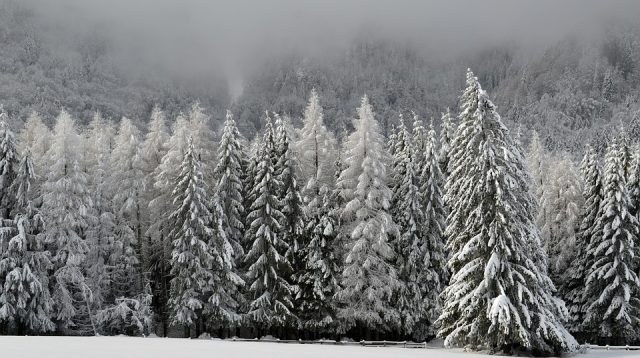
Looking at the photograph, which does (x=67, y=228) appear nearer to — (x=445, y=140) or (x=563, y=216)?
(x=445, y=140)

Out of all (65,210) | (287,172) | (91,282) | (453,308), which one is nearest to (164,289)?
(91,282)

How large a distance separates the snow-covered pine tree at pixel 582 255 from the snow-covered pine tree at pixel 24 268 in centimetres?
3586

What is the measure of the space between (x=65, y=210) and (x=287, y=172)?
1489cm

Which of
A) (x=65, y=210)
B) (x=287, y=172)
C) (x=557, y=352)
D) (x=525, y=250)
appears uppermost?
(x=287, y=172)

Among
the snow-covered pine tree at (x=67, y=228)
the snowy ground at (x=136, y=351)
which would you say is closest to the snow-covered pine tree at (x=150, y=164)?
the snow-covered pine tree at (x=67, y=228)

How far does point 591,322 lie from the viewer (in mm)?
44031

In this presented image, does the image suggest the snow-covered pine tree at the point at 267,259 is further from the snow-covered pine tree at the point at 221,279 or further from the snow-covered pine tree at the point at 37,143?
the snow-covered pine tree at the point at 37,143

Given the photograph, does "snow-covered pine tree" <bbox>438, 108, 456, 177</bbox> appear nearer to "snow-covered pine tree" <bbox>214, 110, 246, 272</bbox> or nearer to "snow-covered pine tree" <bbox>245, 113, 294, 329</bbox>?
"snow-covered pine tree" <bbox>245, 113, 294, 329</bbox>

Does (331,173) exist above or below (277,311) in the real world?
above

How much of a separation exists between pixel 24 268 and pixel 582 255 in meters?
38.1

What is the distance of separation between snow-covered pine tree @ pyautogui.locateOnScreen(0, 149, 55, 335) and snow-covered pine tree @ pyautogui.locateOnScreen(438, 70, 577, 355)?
24.5 m

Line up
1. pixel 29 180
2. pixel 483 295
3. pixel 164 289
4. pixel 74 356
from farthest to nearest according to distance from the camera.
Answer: pixel 164 289
pixel 29 180
pixel 483 295
pixel 74 356

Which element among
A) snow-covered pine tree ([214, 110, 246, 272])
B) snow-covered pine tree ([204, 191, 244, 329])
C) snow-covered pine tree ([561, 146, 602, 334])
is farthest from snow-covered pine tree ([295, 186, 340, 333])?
snow-covered pine tree ([561, 146, 602, 334])

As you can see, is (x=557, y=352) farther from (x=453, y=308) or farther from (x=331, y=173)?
(x=331, y=173)
